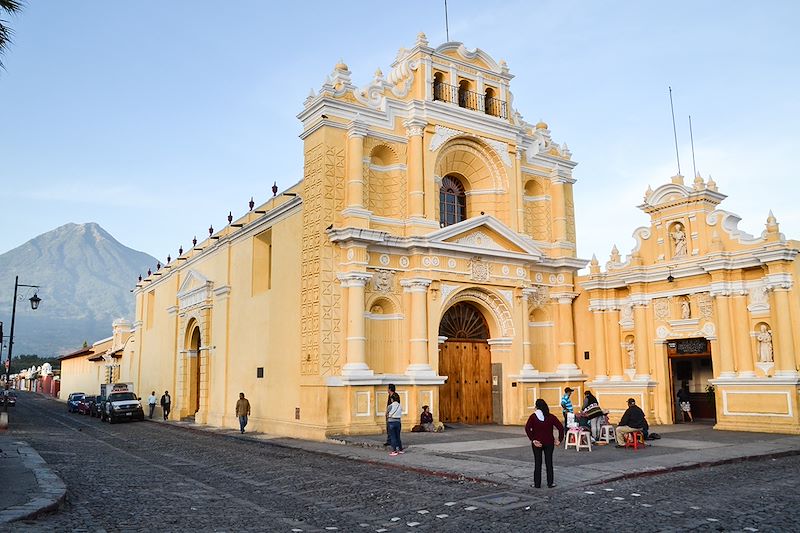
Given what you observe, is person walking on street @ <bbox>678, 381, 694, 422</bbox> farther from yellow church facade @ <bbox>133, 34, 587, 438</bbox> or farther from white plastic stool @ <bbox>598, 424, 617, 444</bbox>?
white plastic stool @ <bbox>598, 424, 617, 444</bbox>

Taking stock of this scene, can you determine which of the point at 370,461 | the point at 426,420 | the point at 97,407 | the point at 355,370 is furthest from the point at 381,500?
the point at 97,407

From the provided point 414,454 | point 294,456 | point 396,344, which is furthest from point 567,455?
point 396,344

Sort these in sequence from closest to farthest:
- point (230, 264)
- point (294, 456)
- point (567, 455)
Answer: point (567, 455), point (294, 456), point (230, 264)

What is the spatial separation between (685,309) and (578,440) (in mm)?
9361

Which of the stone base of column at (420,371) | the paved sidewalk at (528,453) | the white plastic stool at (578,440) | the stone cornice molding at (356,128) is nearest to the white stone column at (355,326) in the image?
the stone base of column at (420,371)

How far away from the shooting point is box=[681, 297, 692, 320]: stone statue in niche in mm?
22516

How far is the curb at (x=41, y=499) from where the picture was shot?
26.5 ft

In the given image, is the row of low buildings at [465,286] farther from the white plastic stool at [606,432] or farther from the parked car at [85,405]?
the parked car at [85,405]

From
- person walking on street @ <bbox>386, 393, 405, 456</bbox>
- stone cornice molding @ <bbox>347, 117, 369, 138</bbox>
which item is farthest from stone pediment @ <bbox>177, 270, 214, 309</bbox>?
person walking on street @ <bbox>386, 393, 405, 456</bbox>

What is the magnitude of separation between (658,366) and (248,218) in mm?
16393

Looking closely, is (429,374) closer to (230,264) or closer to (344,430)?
(344,430)

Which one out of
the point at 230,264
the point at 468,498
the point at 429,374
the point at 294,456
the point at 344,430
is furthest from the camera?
the point at 230,264

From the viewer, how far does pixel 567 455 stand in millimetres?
14531

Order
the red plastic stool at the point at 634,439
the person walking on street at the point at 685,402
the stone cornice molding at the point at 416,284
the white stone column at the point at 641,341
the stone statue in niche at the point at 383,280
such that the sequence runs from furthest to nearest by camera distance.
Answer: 1. the person walking on street at the point at 685,402
2. the white stone column at the point at 641,341
3. the stone cornice molding at the point at 416,284
4. the stone statue in niche at the point at 383,280
5. the red plastic stool at the point at 634,439
